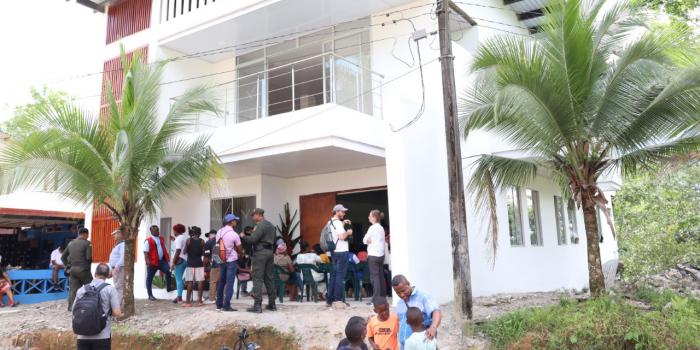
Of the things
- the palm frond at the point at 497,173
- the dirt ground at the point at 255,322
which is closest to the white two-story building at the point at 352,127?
the palm frond at the point at 497,173

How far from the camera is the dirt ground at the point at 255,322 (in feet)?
21.9

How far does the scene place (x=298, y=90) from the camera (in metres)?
15.0

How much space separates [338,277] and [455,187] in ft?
7.89

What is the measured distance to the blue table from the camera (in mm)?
12008

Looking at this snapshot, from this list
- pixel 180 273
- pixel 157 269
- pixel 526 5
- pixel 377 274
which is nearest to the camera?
pixel 377 274

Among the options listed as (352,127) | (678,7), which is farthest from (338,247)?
(678,7)

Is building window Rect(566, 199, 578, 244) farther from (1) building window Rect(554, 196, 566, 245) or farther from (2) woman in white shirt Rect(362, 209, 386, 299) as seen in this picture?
(2) woman in white shirt Rect(362, 209, 386, 299)

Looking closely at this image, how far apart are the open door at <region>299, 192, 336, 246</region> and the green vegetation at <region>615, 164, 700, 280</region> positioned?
20.7 feet

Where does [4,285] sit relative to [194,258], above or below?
below

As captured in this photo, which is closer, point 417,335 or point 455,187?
point 417,335

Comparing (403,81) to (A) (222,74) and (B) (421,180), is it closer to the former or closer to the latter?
(B) (421,180)

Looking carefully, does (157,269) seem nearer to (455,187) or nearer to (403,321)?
(455,187)

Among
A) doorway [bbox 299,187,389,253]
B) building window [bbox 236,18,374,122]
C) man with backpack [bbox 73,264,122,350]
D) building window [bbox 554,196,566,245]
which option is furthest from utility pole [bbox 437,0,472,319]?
building window [bbox 554,196,566,245]

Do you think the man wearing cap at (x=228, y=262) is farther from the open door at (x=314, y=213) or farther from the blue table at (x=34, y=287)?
the blue table at (x=34, y=287)
